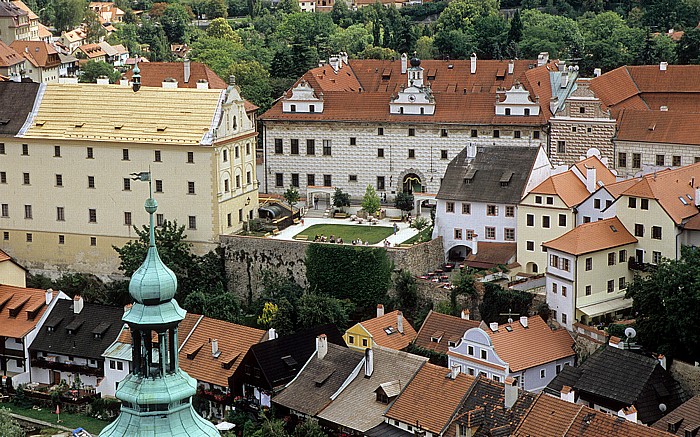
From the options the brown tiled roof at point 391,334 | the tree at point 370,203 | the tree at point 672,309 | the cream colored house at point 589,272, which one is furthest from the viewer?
the tree at point 370,203

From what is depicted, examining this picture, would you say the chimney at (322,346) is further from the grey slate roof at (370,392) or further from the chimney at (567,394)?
the chimney at (567,394)

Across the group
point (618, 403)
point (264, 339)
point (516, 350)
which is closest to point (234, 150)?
point (264, 339)

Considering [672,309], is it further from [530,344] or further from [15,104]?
[15,104]

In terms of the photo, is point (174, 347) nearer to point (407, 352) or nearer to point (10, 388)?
point (407, 352)

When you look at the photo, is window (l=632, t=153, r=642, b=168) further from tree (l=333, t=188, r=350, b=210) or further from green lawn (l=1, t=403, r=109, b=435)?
green lawn (l=1, t=403, r=109, b=435)

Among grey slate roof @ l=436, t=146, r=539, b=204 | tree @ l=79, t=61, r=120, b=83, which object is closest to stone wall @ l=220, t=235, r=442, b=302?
grey slate roof @ l=436, t=146, r=539, b=204

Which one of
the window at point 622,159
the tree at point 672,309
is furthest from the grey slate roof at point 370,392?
the window at point 622,159
